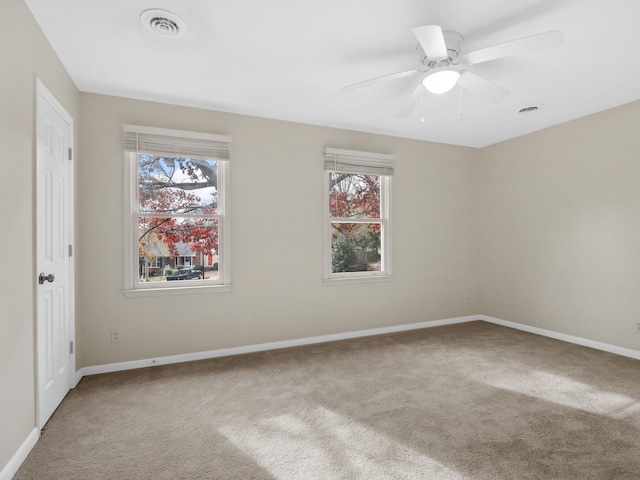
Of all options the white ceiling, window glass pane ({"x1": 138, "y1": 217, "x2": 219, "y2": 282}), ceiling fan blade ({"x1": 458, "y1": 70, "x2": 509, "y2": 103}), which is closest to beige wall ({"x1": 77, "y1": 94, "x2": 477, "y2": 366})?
window glass pane ({"x1": 138, "y1": 217, "x2": 219, "y2": 282})

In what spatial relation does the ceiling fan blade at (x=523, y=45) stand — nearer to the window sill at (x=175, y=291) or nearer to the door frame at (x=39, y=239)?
the door frame at (x=39, y=239)

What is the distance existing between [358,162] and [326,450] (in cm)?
331

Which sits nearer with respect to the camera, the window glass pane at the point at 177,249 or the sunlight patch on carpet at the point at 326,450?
the sunlight patch on carpet at the point at 326,450

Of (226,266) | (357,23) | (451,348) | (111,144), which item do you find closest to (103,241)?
(111,144)

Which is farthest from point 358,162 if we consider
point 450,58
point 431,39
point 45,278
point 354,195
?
point 45,278

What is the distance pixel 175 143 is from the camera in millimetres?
3605

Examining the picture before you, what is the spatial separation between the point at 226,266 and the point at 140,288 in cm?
85

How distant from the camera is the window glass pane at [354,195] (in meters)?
4.51

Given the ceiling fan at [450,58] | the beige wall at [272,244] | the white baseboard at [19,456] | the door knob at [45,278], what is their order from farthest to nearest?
1. the beige wall at [272,244]
2. the door knob at [45,278]
3. the ceiling fan at [450,58]
4. the white baseboard at [19,456]

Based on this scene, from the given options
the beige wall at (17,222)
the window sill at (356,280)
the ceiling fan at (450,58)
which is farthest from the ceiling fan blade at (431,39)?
the window sill at (356,280)

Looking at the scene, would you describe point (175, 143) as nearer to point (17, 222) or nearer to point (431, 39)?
point (17, 222)

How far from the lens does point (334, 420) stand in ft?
8.06

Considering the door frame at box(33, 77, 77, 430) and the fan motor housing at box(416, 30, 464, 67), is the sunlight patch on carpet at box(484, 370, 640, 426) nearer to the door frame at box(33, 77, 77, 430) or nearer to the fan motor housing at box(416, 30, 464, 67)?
the fan motor housing at box(416, 30, 464, 67)

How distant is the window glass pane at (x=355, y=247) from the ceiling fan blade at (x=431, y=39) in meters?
2.61
